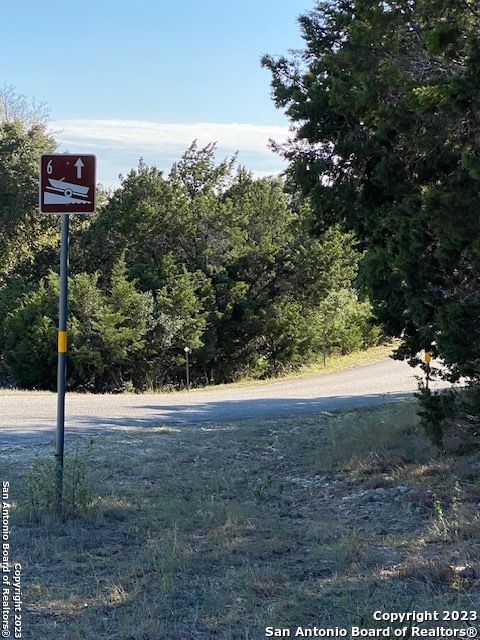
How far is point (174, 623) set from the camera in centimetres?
407

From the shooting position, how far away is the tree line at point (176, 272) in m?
27.6

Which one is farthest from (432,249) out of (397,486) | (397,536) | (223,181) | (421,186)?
(223,181)

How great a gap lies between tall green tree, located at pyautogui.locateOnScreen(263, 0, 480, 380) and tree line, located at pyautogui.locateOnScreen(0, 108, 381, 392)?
61.8 ft

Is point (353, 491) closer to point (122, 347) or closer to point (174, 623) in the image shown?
point (174, 623)

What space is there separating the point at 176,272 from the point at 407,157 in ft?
72.9

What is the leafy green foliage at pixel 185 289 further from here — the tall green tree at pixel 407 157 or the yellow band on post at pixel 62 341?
the yellow band on post at pixel 62 341

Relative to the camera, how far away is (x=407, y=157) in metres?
8.05

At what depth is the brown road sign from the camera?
632 cm

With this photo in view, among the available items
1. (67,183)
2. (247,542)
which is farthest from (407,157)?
(247,542)

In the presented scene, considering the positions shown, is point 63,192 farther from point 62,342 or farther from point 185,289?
point 185,289

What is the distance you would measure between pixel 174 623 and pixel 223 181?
3135 cm

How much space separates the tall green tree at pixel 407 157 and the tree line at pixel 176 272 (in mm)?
18848

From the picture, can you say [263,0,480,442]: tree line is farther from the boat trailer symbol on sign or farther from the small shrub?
the small shrub

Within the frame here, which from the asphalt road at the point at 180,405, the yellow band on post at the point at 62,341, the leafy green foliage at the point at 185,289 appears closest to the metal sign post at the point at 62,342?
the yellow band on post at the point at 62,341
